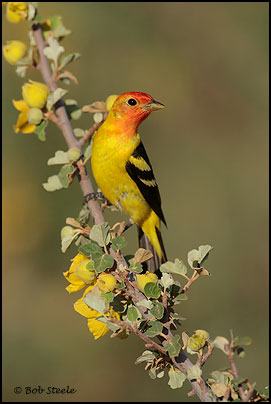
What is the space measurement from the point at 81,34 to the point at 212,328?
4.18m

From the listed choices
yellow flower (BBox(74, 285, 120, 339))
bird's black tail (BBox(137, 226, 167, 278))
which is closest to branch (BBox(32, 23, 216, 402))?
yellow flower (BBox(74, 285, 120, 339))

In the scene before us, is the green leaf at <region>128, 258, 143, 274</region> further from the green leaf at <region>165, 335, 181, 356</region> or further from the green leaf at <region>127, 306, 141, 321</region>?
the green leaf at <region>165, 335, 181, 356</region>

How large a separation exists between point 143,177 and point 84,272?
1.91 metres

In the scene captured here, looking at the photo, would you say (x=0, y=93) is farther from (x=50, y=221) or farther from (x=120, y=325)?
(x=120, y=325)

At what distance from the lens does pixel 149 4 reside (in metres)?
7.75

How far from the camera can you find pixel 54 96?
259 centimetres

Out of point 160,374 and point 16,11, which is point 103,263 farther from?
point 16,11

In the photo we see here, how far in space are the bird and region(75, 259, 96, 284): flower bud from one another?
1.65m

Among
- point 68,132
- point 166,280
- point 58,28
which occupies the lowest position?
point 166,280

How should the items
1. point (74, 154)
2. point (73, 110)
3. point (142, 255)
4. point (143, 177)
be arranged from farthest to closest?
point (143, 177) → point (73, 110) → point (74, 154) → point (142, 255)

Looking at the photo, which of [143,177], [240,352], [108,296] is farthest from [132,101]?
[240,352]

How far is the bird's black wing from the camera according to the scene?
3.82m

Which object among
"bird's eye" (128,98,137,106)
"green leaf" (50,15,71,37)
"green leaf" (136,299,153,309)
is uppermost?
"green leaf" (50,15,71,37)

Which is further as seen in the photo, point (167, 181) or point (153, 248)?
point (167, 181)
